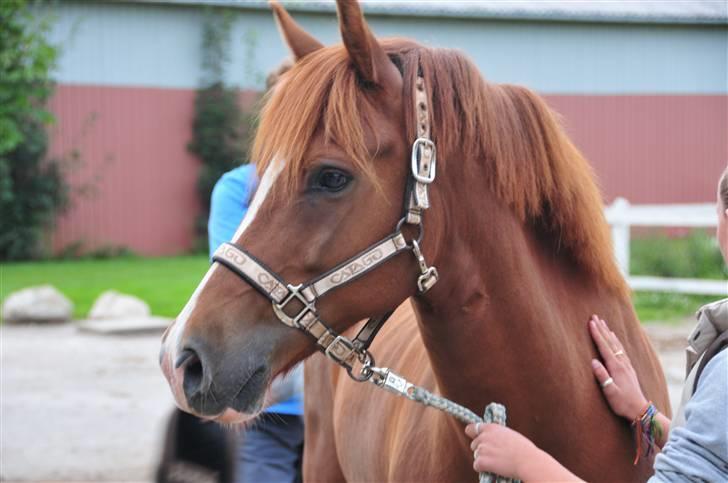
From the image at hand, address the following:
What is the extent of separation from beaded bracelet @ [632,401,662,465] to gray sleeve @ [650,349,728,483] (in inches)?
27.7

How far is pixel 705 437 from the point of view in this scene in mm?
1456

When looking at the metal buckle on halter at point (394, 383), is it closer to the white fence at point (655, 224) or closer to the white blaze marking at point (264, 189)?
the white blaze marking at point (264, 189)

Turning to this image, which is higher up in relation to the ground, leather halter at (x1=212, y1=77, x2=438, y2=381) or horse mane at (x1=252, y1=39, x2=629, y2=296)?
horse mane at (x1=252, y1=39, x2=629, y2=296)

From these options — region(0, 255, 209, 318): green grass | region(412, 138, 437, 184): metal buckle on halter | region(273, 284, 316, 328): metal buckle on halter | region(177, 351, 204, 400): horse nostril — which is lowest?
A: region(0, 255, 209, 318): green grass

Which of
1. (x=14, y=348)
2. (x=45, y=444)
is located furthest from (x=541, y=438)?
(x=14, y=348)

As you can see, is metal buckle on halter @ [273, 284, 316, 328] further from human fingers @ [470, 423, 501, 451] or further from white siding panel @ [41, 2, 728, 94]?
white siding panel @ [41, 2, 728, 94]

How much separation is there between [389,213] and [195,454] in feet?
3.97

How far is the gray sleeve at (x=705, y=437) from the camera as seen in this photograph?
4.75 feet

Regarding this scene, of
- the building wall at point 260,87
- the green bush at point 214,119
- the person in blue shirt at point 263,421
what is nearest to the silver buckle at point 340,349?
the person in blue shirt at point 263,421

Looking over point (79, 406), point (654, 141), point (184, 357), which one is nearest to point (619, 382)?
point (184, 357)

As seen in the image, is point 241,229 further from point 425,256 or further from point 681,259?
point 681,259

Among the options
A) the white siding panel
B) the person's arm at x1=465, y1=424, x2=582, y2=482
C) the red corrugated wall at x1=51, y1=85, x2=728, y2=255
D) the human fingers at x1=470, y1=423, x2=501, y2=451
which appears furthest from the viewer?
the white siding panel

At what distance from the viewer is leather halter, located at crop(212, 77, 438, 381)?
1.94m

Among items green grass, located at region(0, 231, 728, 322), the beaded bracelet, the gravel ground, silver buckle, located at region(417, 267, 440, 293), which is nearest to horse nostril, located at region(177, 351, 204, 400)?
silver buckle, located at region(417, 267, 440, 293)
